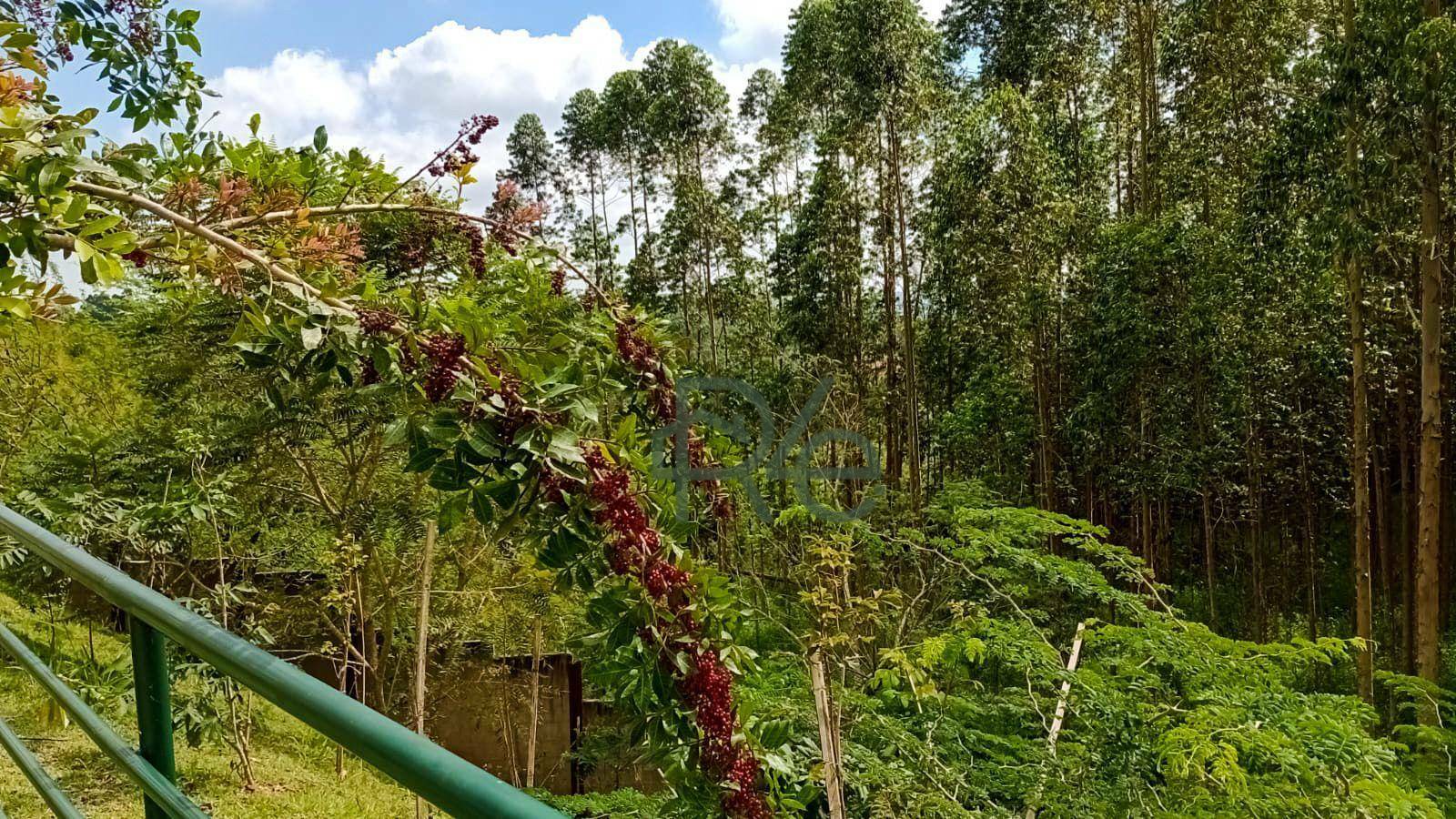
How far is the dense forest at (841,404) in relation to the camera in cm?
90

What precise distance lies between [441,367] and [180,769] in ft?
14.9

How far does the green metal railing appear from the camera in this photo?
300 mm

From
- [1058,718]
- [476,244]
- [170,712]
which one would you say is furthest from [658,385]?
[1058,718]

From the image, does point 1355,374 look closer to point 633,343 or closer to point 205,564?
point 633,343

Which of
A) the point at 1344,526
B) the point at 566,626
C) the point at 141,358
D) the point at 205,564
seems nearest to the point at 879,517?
the point at 566,626

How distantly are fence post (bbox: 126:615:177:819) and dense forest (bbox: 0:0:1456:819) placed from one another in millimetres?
271

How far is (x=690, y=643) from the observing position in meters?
0.90

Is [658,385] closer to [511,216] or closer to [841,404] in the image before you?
[511,216]

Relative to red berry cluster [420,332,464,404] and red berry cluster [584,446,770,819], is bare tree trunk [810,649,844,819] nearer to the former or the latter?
red berry cluster [584,446,770,819]

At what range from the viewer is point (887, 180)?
9.89 meters

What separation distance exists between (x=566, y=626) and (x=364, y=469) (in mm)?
2084

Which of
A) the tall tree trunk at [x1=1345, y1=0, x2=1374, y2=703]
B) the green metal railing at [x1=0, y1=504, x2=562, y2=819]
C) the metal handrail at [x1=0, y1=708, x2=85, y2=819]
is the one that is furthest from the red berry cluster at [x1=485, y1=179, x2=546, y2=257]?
the tall tree trunk at [x1=1345, y1=0, x2=1374, y2=703]

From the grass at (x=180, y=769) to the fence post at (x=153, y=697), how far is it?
172cm

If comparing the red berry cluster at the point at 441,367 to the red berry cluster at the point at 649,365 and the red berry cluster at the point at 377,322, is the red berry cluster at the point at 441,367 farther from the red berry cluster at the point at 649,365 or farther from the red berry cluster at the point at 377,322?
the red berry cluster at the point at 649,365
